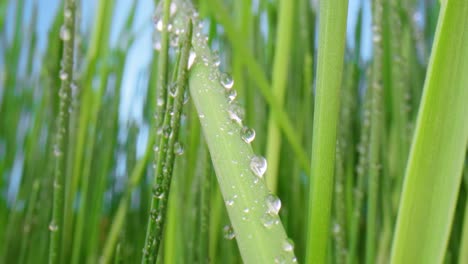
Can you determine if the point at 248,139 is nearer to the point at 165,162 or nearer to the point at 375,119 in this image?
the point at 165,162

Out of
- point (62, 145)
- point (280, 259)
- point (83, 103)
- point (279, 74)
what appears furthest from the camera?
point (83, 103)

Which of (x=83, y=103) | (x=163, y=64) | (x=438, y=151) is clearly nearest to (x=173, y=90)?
(x=163, y=64)

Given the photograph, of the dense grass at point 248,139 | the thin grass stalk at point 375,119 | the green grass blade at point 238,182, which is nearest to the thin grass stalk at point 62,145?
the dense grass at point 248,139

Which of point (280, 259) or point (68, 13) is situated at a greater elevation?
point (68, 13)

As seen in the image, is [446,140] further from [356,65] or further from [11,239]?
[11,239]

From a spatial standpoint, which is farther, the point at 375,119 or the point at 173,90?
the point at 375,119

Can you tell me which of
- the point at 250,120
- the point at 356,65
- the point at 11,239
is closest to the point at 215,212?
the point at 250,120

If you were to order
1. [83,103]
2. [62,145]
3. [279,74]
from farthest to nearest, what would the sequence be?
[83,103] → [279,74] → [62,145]

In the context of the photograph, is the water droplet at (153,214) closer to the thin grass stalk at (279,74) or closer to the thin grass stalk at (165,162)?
the thin grass stalk at (165,162)
